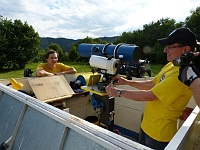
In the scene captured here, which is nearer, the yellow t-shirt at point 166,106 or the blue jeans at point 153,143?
the yellow t-shirt at point 166,106

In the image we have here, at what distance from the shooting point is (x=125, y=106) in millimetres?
3236

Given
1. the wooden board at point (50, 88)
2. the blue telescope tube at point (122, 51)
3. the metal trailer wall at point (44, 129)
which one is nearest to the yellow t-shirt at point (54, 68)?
the wooden board at point (50, 88)

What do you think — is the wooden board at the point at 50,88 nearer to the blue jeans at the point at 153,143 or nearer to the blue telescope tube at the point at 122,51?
the blue telescope tube at the point at 122,51

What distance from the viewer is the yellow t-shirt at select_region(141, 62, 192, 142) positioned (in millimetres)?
1396

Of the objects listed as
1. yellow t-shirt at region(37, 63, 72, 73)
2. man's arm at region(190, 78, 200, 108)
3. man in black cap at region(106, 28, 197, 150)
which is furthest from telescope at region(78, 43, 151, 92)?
yellow t-shirt at region(37, 63, 72, 73)

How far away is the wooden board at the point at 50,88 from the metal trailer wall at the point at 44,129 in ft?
1.93

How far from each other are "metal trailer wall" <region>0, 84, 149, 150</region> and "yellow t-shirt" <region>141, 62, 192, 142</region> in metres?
0.58

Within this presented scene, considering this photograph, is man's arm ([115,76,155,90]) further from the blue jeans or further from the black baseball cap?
the black baseball cap

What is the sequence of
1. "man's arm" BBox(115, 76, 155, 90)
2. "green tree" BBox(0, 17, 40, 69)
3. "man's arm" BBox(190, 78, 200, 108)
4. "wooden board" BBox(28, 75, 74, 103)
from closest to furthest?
"man's arm" BBox(190, 78, 200, 108) → "man's arm" BBox(115, 76, 155, 90) → "wooden board" BBox(28, 75, 74, 103) → "green tree" BBox(0, 17, 40, 69)

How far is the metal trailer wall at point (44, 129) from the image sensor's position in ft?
3.43

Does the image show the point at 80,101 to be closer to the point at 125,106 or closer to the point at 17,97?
the point at 125,106

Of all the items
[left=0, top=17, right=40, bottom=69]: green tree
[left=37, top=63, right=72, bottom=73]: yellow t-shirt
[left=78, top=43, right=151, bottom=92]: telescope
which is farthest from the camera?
[left=0, top=17, right=40, bottom=69]: green tree

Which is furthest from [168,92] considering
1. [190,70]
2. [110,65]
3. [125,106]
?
[125,106]

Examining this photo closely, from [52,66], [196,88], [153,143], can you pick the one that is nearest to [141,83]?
[153,143]
